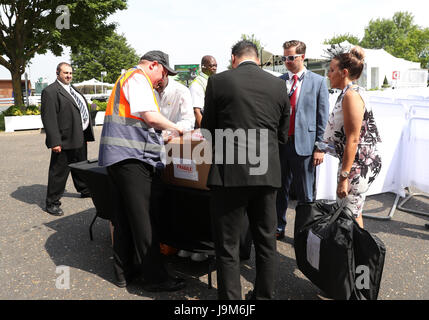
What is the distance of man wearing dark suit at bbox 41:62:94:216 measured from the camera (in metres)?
4.50

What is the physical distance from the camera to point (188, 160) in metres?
2.66

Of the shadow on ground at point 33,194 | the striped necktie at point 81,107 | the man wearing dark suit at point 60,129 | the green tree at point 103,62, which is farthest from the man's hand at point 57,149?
the green tree at point 103,62

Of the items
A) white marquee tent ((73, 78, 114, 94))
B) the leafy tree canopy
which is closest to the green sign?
white marquee tent ((73, 78, 114, 94))

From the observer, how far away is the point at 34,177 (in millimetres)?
6590

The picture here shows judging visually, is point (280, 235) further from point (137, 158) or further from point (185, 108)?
point (137, 158)

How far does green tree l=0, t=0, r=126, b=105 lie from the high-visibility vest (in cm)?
1657

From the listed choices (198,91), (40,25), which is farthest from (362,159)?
(40,25)

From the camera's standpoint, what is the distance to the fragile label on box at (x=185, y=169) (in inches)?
104

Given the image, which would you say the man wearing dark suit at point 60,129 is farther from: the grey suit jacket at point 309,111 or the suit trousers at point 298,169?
the grey suit jacket at point 309,111

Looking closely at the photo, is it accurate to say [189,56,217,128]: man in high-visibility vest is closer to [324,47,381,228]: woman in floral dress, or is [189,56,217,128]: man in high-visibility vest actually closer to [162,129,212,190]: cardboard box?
[162,129,212,190]: cardboard box
